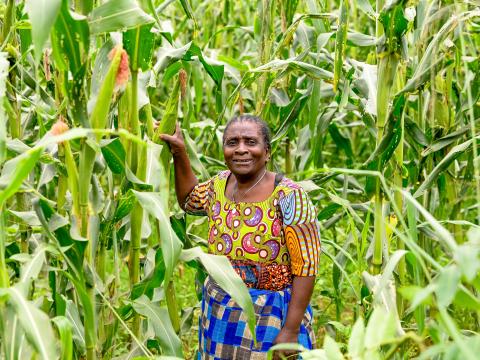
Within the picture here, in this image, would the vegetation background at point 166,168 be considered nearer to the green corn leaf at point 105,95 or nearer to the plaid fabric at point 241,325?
the green corn leaf at point 105,95

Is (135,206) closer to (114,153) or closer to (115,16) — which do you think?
(114,153)

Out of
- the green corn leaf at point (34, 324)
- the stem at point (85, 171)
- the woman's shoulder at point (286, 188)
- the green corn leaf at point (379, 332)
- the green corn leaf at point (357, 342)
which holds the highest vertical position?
the stem at point (85, 171)

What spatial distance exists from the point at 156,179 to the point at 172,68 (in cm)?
68

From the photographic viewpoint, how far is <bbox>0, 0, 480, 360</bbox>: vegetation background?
165cm

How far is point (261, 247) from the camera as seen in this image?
8.27 ft

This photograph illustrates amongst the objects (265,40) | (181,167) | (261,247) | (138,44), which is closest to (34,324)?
(138,44)

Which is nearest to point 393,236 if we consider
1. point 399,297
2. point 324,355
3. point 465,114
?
point 399,297

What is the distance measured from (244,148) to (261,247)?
347 mm

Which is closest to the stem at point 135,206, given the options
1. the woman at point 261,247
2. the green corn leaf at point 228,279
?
the woman at point 261,247

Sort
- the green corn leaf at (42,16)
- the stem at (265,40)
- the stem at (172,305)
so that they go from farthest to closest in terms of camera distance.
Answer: the stem at (265,40) < the stem at (172,305) < the green corn leaf at (42,16)

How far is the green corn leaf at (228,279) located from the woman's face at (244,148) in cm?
46

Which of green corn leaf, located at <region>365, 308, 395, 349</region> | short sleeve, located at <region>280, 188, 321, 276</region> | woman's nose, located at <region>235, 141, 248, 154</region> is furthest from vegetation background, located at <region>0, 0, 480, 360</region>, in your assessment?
woman's nose, located at <region>235, 141, 248, 154</region>

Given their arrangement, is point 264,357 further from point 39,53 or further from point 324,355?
point 39,53

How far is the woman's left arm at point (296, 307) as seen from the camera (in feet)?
8.11
